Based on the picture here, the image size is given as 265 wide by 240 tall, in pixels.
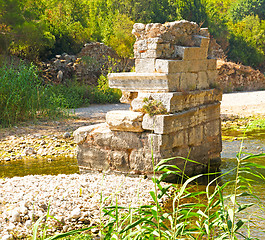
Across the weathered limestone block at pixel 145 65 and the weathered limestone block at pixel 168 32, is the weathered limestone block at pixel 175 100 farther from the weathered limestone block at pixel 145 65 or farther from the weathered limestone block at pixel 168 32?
the weathered limestone block at pixel 168 32

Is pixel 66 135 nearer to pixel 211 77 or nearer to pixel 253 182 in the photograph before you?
pixel 211 77

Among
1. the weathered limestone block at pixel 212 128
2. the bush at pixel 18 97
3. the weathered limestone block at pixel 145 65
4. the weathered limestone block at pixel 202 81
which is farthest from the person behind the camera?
the bush at pixel 18 97

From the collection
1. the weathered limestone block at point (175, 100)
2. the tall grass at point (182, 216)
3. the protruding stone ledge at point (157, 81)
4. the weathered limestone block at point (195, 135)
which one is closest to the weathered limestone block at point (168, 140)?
the weathered limestone block at point (195, 135)

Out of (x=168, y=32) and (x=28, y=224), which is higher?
(x=168, y=32)

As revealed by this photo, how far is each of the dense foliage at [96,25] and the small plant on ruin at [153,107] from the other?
34.7 ft

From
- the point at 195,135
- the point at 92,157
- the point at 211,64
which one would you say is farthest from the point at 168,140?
the point at 211,64

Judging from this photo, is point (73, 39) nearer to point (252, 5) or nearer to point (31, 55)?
point (31, 55)

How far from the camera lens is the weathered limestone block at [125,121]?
5727 mm

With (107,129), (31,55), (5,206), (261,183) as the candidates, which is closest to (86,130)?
(107,129)

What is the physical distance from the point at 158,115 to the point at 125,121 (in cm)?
56

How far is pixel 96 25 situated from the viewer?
21.7 m

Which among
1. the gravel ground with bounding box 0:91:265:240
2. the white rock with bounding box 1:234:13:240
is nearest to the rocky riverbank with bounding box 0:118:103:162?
the gravel ground with bounding box 0:91:265:240

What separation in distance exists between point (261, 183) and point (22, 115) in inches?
274

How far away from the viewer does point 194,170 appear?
630cm
